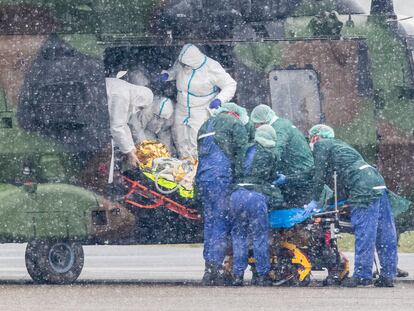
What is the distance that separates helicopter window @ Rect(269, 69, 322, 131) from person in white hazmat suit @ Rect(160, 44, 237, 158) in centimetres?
45

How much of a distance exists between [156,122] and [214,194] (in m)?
1.53

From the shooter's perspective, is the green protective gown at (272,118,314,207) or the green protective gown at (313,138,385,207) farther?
the green protective gown at (272,118,314,207)

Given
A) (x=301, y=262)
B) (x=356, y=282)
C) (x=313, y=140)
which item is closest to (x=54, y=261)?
(x=301, y=262)

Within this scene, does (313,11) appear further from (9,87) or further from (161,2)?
(9,87)

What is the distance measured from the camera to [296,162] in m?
14.9

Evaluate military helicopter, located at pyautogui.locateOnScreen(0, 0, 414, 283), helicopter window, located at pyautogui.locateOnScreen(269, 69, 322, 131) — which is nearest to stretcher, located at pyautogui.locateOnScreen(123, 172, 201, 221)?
military helicopter, located at pyautogui.locateOnScreen(0, 0, 414, 283)

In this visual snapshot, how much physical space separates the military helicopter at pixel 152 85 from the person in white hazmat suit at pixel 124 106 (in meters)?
0.25

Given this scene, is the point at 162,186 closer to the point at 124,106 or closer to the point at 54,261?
the point at 124,106

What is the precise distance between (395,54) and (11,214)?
435cm

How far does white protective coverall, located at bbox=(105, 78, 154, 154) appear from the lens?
15.0 metres

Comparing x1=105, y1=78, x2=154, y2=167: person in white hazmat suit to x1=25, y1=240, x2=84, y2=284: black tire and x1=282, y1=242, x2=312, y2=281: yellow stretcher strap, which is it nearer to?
x1=25, y1=240, x2=84, y2=284: black tire

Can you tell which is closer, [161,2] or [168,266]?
[161,2]

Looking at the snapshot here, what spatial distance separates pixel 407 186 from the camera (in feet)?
50.5

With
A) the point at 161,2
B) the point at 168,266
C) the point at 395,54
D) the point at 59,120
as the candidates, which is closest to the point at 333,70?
the point at 395,54
